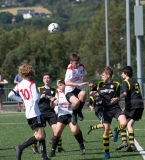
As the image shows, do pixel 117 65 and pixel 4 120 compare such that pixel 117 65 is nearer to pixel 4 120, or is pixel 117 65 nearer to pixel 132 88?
pixel 4 120

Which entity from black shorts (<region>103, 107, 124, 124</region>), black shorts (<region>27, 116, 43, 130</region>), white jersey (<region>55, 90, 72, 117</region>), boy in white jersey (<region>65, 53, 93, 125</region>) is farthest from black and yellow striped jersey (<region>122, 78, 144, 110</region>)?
black shorts (<region>27, 116, 43, 130</region>)

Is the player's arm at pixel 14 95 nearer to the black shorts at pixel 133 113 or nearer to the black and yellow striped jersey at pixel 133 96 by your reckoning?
the black and yellow striped jersey at pixel 133 96

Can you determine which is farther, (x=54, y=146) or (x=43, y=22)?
(x=43, y=22)

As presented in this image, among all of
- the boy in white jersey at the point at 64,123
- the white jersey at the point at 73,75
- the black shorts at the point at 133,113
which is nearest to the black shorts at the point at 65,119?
the boy in white jersey at the point at 64,123

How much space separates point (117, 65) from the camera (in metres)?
67.8

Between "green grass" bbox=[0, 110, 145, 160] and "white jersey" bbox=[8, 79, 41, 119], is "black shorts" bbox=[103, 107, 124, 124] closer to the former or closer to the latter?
"green grass" bbox=[0, 110, 145, 160]

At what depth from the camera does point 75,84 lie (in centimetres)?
1176

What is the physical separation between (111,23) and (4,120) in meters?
45.5

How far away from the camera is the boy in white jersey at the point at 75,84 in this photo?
11.8 metres

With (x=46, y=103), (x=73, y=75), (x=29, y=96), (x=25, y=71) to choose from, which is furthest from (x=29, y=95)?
(x=46, y=103)

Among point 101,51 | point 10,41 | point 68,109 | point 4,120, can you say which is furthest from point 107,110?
point 10,41

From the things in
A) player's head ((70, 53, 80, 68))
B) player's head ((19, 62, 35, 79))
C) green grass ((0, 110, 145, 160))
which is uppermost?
player's head ((70, 53, 80, 68))

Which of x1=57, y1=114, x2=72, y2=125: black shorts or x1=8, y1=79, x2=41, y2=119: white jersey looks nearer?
x1=8, y1=79, x2=41, y2=119: white jersey

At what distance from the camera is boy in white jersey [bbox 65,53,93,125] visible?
38.7 ft
